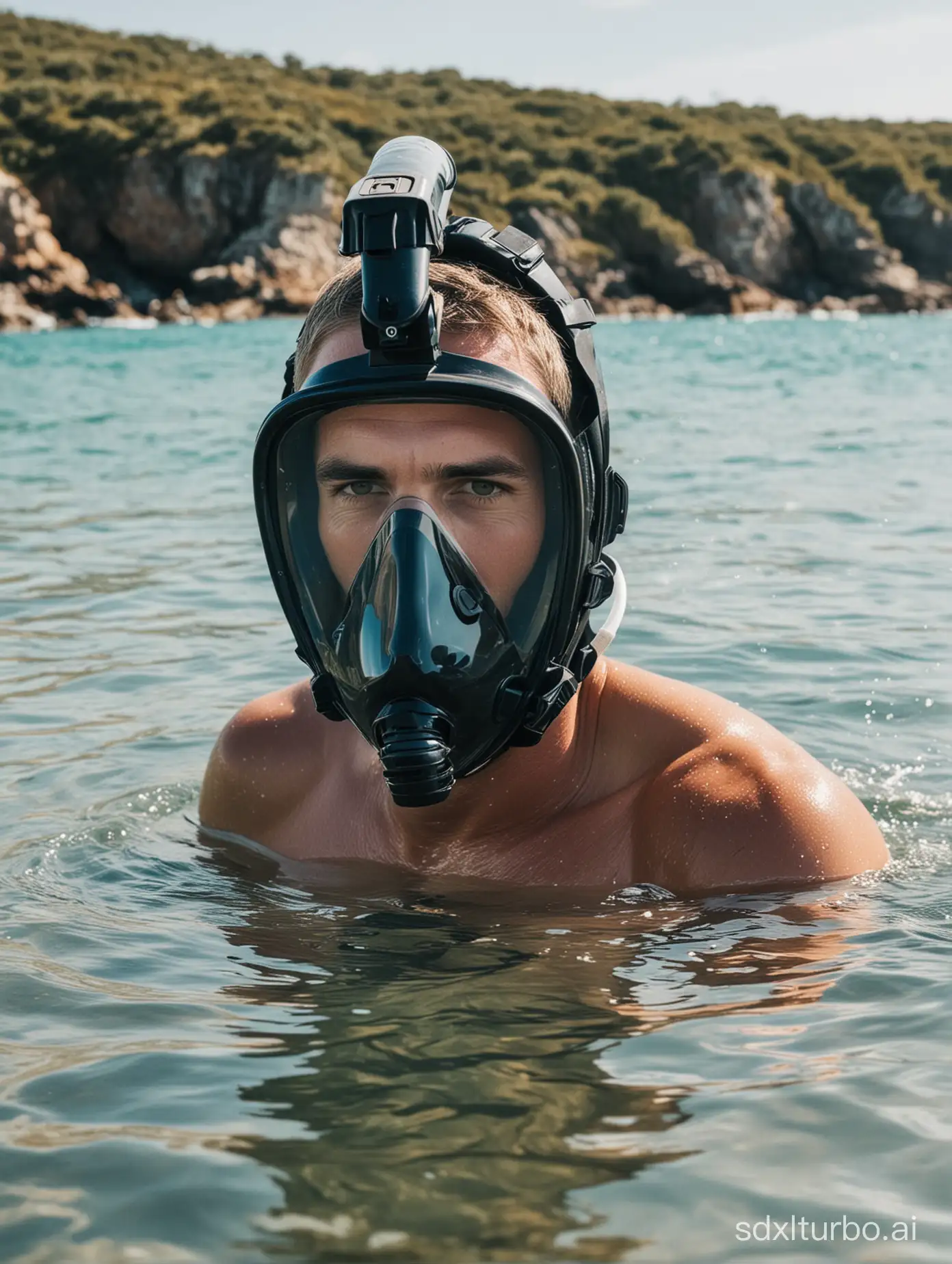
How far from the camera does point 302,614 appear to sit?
A: 9.44 feet

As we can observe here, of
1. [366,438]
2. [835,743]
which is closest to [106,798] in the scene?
[366,438]

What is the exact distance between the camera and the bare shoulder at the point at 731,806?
2.83m

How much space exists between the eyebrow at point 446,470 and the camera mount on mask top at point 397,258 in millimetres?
187

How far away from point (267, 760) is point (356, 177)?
6038 cm

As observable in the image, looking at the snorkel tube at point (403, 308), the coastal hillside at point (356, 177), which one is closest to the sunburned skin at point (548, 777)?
the snorkel tube at point (403, 308)

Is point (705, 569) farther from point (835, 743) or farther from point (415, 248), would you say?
point (415, 248)

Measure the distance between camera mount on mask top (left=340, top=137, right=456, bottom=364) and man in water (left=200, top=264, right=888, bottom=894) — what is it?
98 millimetres

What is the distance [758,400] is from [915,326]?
3368cm

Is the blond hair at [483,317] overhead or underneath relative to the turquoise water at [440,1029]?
overhead

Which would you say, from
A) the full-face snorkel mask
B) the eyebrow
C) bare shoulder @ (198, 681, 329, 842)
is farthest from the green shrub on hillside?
the eyebrow

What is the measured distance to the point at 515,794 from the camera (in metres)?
3.07

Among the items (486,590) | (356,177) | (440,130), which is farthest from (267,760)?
(440,130)

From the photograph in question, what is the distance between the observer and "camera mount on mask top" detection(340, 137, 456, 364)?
258 cm

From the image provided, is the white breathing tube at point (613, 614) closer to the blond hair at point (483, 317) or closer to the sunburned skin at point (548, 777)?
the sunburned skin at point (548, 777)
